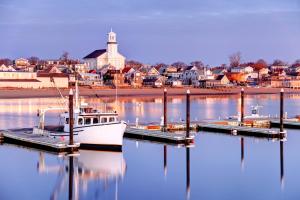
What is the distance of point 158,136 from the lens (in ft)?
116

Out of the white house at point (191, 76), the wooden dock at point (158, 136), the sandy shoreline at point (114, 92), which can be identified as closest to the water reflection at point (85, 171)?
the wooden dock at point (158, 136)

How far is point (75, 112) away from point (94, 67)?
129133 millimetres

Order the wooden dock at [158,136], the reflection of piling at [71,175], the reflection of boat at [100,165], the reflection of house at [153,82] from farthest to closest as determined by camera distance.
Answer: the reflection of house at [153,82] → the wooden dock at [158,136] → the reflection of boat at [100,165] → the reflection of piling at [71,175]

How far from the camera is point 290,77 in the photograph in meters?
163

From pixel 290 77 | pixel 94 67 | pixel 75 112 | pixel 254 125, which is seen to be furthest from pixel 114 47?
pixel 75 112

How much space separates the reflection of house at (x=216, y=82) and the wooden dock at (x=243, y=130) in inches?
3786

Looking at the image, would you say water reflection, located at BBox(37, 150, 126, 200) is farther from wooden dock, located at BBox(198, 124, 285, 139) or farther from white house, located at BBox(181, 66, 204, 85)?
white house, located at BBox(181, 66, 204, 85)

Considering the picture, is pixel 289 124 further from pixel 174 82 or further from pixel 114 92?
pixel 174 82

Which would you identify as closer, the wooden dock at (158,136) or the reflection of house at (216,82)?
the wooden dock at (158,136)

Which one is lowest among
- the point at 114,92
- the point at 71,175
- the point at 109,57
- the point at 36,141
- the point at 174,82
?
the point at 71,175

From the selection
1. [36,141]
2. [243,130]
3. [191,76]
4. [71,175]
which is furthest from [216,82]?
[71,175]

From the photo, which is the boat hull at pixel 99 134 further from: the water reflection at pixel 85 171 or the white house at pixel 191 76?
the white house at pixel 191 76

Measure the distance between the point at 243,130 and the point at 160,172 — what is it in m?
13.3

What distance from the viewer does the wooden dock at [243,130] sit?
37469mm
